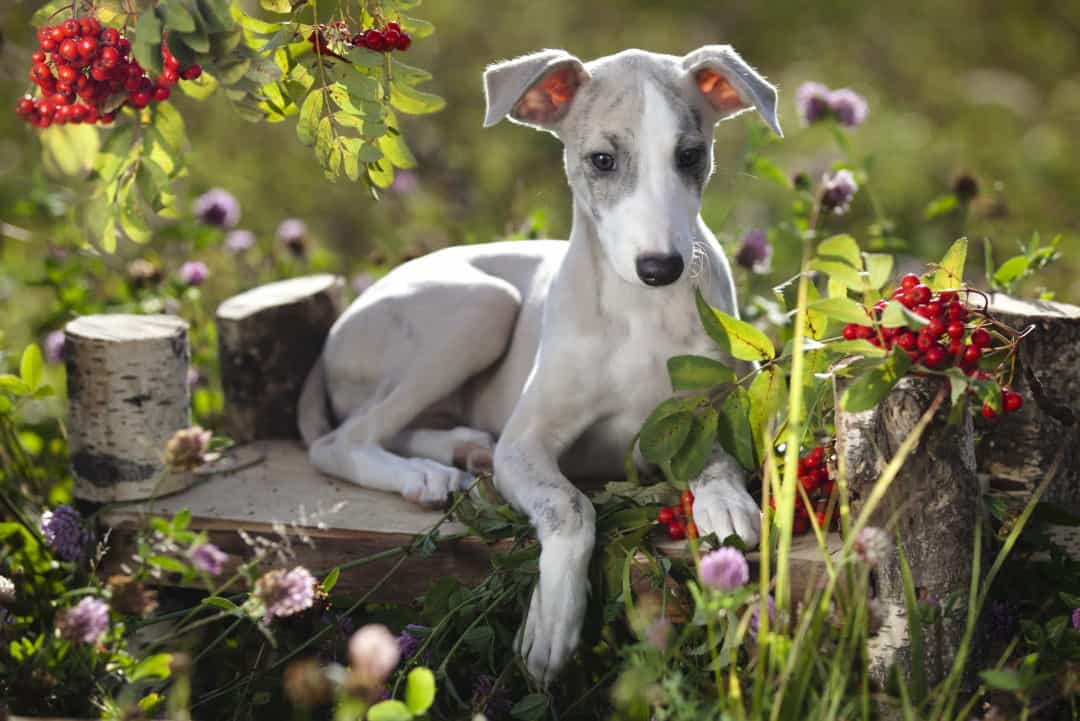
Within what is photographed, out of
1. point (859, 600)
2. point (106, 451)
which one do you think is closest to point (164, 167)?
point (106, 451)

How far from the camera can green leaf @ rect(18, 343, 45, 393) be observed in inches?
107

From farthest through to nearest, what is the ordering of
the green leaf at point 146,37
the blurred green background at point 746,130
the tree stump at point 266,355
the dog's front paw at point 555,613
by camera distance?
1. the blurred green background at point 746,130
2. the tree stump at point 266,355
3. the dog's front paw at point 555,613
4. the green leaf at point 146,37

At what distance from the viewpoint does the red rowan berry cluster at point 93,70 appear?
235 centimetres

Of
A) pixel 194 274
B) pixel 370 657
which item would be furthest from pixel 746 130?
pixel 370 657

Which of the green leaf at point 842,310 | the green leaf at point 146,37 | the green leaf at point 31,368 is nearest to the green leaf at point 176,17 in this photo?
the green leaf at point 146,37

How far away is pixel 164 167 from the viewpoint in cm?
284

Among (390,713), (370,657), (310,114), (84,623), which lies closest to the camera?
(370,657)

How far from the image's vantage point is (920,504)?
216 centimetres

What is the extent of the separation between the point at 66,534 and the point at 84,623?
2.12 ft

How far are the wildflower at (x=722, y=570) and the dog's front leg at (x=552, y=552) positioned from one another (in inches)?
20.4

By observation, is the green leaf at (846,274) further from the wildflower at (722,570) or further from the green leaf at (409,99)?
the green leaf at (409,99)

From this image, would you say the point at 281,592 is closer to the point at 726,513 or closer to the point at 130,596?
the point at 130,596

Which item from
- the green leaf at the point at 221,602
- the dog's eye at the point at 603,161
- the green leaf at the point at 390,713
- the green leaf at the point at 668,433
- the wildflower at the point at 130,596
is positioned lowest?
the green leaf at the point at 390,713

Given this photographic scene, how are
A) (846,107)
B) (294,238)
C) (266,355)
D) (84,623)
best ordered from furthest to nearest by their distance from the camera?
(294,238)
(846,107)
(266,355)
(84,623)
